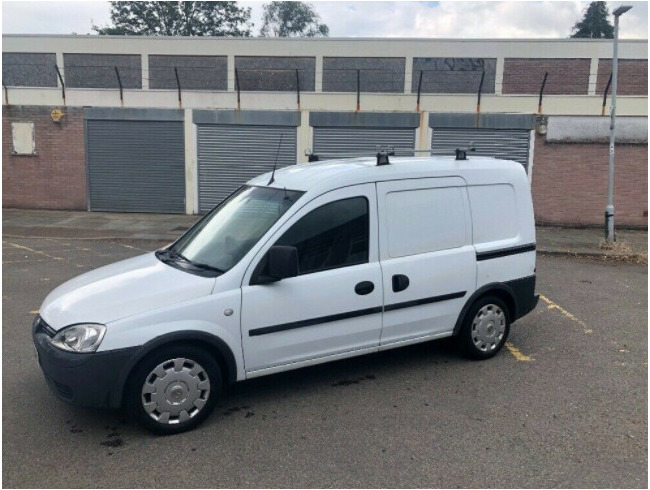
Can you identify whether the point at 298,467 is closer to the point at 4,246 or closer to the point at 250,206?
the point at 250,206

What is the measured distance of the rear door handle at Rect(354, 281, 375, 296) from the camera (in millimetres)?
4387

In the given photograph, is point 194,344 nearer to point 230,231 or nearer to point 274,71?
point 230,231

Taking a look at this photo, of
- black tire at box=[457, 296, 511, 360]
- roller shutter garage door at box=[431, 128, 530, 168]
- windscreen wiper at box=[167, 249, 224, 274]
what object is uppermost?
roller shutter garage door at box=[431, 128, 530, 168]

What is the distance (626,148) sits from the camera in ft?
51.7

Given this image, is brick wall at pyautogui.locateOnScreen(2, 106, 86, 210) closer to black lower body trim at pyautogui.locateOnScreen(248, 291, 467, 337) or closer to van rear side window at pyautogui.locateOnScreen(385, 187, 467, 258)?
van rear side window at pyautogui.locateOnScreen(385, 187, 467, 258)

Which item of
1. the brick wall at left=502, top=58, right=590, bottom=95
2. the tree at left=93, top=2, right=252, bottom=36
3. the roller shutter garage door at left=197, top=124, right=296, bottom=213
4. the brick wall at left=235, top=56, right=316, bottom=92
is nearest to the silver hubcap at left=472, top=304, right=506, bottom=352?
the roller shutter garage door at left=197, top=124, right=296, bottom=213

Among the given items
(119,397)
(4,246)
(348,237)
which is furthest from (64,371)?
(4,246)

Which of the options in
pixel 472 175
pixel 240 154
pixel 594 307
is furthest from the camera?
pixel 240 154

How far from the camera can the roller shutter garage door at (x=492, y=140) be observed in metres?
16.2

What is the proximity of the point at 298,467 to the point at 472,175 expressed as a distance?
309cm

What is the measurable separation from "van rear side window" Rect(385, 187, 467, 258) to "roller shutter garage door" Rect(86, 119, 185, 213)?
13931 mm

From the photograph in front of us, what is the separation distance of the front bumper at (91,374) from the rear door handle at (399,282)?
2078 millimetres

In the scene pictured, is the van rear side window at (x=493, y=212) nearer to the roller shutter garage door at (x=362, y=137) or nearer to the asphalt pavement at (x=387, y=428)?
the asphalt pavement at (x=387, y=428)

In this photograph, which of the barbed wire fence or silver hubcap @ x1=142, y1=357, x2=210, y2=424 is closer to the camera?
silver hubcap @ x1=142, y1=357, x2=210, y2=424
